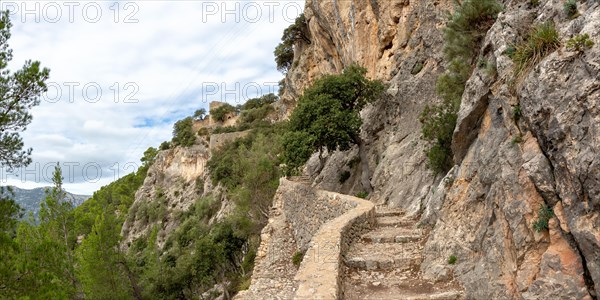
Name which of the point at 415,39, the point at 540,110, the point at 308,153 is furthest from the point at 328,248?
the point at 415,39

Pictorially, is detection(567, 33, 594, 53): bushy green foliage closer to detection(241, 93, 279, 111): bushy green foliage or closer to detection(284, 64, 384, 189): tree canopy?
detection(284, 64, 384, 189): tree canopy

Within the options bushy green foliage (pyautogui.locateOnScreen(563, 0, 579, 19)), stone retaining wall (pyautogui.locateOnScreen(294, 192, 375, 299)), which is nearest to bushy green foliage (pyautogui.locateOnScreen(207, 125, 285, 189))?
stone retaining wall (pyautogui.locateOnScreen(294, 192, 375, 299))

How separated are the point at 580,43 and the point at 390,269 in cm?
503

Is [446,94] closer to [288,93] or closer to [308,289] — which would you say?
[308,289]

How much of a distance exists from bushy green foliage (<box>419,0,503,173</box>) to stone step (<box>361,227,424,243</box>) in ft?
8.97

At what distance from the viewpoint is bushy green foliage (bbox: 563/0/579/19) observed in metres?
5.94

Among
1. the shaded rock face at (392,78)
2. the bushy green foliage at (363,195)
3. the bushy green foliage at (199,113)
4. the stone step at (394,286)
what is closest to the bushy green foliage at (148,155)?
the bushy green foliage at (199,113)

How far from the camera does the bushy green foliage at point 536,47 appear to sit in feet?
19.5

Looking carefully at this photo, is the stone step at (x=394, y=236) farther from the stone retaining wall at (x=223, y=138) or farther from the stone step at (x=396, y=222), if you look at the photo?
the stone retaining wall at (x=223, y=138)

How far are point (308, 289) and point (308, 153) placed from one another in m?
11.9

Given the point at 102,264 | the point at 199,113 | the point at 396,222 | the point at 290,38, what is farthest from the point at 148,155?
the point at 396,222

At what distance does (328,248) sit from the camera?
738 cm

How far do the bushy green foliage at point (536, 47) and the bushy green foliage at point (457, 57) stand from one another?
3.57m

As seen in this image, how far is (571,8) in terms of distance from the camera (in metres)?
6.01
